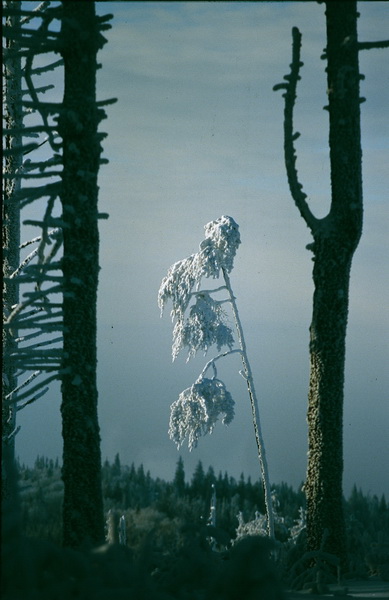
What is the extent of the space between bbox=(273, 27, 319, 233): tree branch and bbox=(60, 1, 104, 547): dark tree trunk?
2.67m

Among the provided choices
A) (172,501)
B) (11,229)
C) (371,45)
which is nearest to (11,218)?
(11,229)

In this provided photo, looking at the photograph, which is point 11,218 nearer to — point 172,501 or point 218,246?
point 218,246

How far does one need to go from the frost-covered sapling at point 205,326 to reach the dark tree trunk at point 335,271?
5.06 m

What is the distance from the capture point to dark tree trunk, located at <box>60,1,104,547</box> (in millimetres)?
6309

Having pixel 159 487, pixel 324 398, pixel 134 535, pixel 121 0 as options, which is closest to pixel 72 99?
pixel 121 0

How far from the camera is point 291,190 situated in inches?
338

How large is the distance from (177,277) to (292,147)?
5.79 meters

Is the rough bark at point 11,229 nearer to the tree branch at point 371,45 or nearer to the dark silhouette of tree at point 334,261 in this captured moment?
the dark silhouette of tree at point 334,261

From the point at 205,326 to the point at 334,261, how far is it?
5.68 m

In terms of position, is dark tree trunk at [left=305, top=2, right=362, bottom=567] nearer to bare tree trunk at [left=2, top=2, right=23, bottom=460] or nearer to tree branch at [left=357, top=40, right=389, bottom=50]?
tree branch at [left=357, top=40, right=389, bottom=50]

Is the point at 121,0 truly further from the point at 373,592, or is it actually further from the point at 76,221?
the point at 373,592

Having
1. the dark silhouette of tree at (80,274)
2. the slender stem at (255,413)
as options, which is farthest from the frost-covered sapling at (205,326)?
the dark silhouette of tree at (80,274)

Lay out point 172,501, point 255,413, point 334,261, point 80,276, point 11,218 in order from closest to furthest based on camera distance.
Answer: point 80,276
point 334,261
point 11,218
point 255,413
point 172,501

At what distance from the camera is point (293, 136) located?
336 inches
